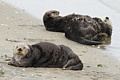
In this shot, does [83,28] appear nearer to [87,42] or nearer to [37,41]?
[87,42]

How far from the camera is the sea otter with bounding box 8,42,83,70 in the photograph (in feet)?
28.2

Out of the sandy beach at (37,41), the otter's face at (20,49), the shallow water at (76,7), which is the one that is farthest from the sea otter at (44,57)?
the shallow water at (76,7)

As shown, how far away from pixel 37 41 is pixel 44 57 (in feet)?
8.20

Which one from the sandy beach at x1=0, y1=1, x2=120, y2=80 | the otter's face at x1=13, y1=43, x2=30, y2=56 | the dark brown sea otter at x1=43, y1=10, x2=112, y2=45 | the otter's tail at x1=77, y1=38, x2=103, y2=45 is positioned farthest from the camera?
the dark brown sea otter at x1=43, y1=10, x2=112, y2=45

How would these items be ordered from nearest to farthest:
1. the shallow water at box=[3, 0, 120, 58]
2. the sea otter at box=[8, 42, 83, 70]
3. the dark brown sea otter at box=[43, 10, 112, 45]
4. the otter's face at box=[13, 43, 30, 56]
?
1. the otter's face at box=[13, 43, 30, 56]
2. the sea otter at box=[8, 42, 83, 70]
3. the dark brown sea otter at box=[43, 10, 112, 45]
4. the shallow water at box=[3, 0, 120, 58]

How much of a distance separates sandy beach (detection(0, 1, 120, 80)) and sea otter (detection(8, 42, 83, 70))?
20 cm

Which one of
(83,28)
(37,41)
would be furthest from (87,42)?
(37,41)

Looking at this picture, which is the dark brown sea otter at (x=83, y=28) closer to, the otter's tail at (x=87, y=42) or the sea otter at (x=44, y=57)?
the otter's tail at (x=87, y=42)

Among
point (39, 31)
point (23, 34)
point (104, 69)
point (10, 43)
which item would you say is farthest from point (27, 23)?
point (104, 69)

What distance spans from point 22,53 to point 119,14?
7.45 m

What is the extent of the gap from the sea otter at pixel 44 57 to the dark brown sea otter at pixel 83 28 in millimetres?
2864

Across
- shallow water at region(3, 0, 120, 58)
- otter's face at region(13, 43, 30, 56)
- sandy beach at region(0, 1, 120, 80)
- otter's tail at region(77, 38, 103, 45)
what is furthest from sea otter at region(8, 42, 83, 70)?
shallow water at region(3, 0, 120, 58)

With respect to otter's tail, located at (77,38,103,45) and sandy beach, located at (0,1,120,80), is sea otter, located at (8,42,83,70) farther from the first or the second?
otter's tail, located at (77,38,103,45)

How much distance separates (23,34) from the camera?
472 inches
